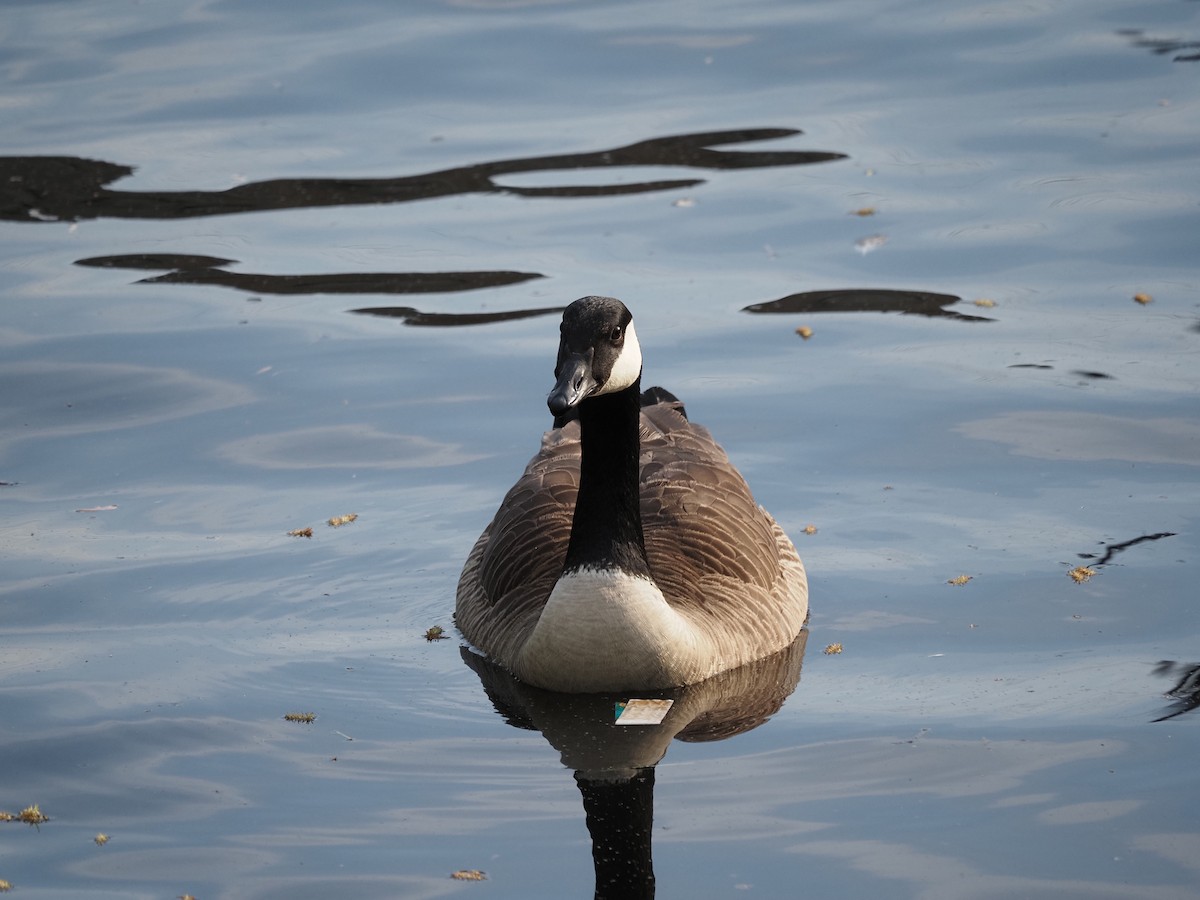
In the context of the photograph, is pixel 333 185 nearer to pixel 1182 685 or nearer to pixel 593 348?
pixel 593 348

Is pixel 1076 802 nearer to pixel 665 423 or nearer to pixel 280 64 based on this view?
pixel 665 423

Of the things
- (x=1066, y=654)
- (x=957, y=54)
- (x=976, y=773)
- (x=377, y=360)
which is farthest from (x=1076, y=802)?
(x=957, y=54)

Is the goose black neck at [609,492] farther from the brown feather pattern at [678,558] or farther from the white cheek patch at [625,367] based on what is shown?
the brown feather pattern at [678,558]

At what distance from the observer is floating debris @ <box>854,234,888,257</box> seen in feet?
46.3

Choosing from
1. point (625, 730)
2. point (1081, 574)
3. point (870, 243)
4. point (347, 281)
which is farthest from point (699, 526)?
point (347, 281)

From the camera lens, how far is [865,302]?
13102 mm

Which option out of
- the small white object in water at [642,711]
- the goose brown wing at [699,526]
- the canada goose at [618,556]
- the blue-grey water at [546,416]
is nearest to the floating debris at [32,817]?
the blue-grey water at [546,416]

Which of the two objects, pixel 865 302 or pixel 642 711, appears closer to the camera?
pixel 642 711

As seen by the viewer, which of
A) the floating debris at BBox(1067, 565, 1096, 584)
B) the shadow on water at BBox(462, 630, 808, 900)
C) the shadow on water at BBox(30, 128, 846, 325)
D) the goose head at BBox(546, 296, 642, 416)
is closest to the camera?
the shadow on water at BBox(462, 630, 808, 900)

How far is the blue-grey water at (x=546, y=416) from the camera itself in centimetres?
671

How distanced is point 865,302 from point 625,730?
6.25 m

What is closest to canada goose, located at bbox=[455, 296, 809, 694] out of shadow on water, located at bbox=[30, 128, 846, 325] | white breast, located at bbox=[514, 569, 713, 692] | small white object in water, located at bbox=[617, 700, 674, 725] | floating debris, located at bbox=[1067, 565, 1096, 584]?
white breast, located at bbox=[514, 569, 713, 692]

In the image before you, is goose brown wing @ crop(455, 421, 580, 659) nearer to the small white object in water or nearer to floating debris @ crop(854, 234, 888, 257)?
the small white object in water

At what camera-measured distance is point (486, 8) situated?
851 inches
